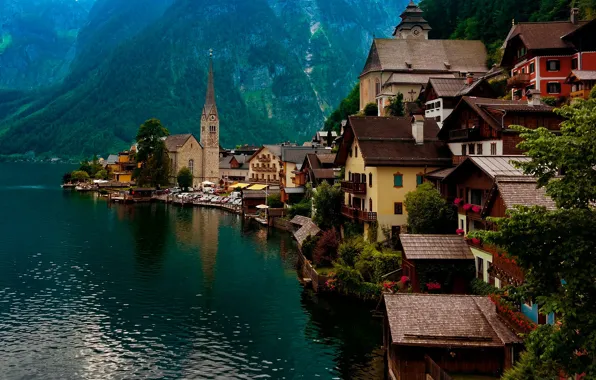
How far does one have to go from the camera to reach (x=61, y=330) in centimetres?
3453

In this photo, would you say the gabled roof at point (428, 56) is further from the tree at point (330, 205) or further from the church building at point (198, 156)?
the church building at point (198, 156)

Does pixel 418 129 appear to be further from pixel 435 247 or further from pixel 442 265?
pixel 442 265

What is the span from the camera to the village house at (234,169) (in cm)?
14012

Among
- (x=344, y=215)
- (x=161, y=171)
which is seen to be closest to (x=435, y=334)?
(x=344, y=215)

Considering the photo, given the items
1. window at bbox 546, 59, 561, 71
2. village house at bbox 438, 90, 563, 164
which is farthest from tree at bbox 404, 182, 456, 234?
window at bbox 546, 59, 561, 71

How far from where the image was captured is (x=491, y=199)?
1123 inches

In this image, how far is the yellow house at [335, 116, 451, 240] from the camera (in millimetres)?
44938

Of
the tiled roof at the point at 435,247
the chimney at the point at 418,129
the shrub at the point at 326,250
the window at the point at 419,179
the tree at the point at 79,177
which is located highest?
the chimney at the point at 418,129

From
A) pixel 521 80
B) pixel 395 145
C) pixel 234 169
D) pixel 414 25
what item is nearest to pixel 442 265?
pixel 395 145

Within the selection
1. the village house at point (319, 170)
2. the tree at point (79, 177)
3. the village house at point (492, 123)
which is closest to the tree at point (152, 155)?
the tree at point (79, 177)

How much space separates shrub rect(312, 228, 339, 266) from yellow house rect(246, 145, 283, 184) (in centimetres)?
6529

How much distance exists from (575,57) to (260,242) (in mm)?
38307

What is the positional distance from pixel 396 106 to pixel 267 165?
42474mm

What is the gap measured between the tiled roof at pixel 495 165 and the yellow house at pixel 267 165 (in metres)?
77.5
